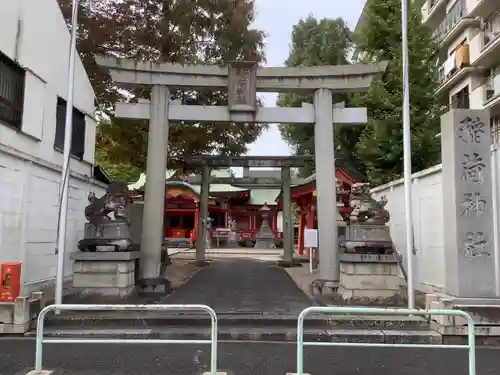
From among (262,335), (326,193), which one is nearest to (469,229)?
(326,193)

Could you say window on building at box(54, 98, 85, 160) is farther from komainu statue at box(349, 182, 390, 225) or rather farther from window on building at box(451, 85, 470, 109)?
window on building at box(451, 85, 470, 109)

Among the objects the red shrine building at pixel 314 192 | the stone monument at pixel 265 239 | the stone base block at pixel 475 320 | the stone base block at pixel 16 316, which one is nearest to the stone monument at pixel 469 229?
the stone base block at pixel 475 320

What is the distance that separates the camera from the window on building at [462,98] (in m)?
24.5

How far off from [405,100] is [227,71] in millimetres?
4113

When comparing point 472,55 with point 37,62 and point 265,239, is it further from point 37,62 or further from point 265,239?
point 37,62

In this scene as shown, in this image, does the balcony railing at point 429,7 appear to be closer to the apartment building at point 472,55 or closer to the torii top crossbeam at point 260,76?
the apartment building at point 472,55

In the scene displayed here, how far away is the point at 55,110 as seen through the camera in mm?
11961

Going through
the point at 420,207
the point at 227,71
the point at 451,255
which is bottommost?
the point at 451,255

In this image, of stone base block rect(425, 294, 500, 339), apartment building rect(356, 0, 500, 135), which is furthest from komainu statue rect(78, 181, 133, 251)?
apartment building rect(356, 0, 500, 135)

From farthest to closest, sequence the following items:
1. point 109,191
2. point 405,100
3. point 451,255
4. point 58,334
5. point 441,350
→ point 109,191 < point 405,100 < point 451,255 < point 58,334 < point 441,350

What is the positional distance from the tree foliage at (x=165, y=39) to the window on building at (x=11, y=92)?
19.9 ft

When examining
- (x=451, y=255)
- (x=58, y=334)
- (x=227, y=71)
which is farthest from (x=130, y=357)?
(x=227, y=71)

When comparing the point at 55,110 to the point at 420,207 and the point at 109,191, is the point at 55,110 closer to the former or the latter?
the point at 109,191

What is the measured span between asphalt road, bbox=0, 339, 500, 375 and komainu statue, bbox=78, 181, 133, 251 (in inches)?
121
